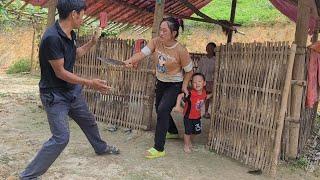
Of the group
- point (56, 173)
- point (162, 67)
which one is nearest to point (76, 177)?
point (56, 173)

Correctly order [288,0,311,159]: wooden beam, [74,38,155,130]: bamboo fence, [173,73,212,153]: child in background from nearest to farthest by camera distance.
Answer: [288,0,311,159]: wooden beam → [173,73,212,153]: child in background → [74,38,155,130]: bamboo fence

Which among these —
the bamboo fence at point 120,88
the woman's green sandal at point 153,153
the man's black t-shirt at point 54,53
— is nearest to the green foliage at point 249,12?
the bamboo fence at point 120,88

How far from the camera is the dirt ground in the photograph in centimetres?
450

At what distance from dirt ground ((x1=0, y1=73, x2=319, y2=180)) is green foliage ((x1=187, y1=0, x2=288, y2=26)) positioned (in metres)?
14.3

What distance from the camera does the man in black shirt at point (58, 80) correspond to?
146 inches

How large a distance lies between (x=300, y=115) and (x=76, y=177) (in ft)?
9.77

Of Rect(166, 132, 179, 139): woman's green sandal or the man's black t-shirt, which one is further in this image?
Rect(166, 132, 179, 139): woman's green sandal

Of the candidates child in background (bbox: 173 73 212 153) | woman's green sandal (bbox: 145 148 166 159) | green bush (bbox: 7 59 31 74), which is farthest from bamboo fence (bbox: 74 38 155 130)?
green bush (bbox: 7 59 31 74)

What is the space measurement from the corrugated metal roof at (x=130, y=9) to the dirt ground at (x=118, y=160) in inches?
150

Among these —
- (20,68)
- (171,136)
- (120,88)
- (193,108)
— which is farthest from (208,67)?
(20,68)

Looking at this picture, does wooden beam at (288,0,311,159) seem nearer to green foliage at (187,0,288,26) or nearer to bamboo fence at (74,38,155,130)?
bamboo fence at (74,38,155,130)

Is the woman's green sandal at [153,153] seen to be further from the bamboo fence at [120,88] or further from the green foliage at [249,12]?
the green foliage at [249,12]

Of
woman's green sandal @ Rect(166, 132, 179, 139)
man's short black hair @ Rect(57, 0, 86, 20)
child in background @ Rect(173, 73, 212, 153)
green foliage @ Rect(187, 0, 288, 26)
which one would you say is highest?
green foliage @ Rect(187, 0, 288, 26)

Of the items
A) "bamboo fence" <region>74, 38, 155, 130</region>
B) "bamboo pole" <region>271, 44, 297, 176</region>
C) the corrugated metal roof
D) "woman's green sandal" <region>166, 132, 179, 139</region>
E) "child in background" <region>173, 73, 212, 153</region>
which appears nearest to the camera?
"bamboo pole" <region>271, 44, 297, 176</region>
